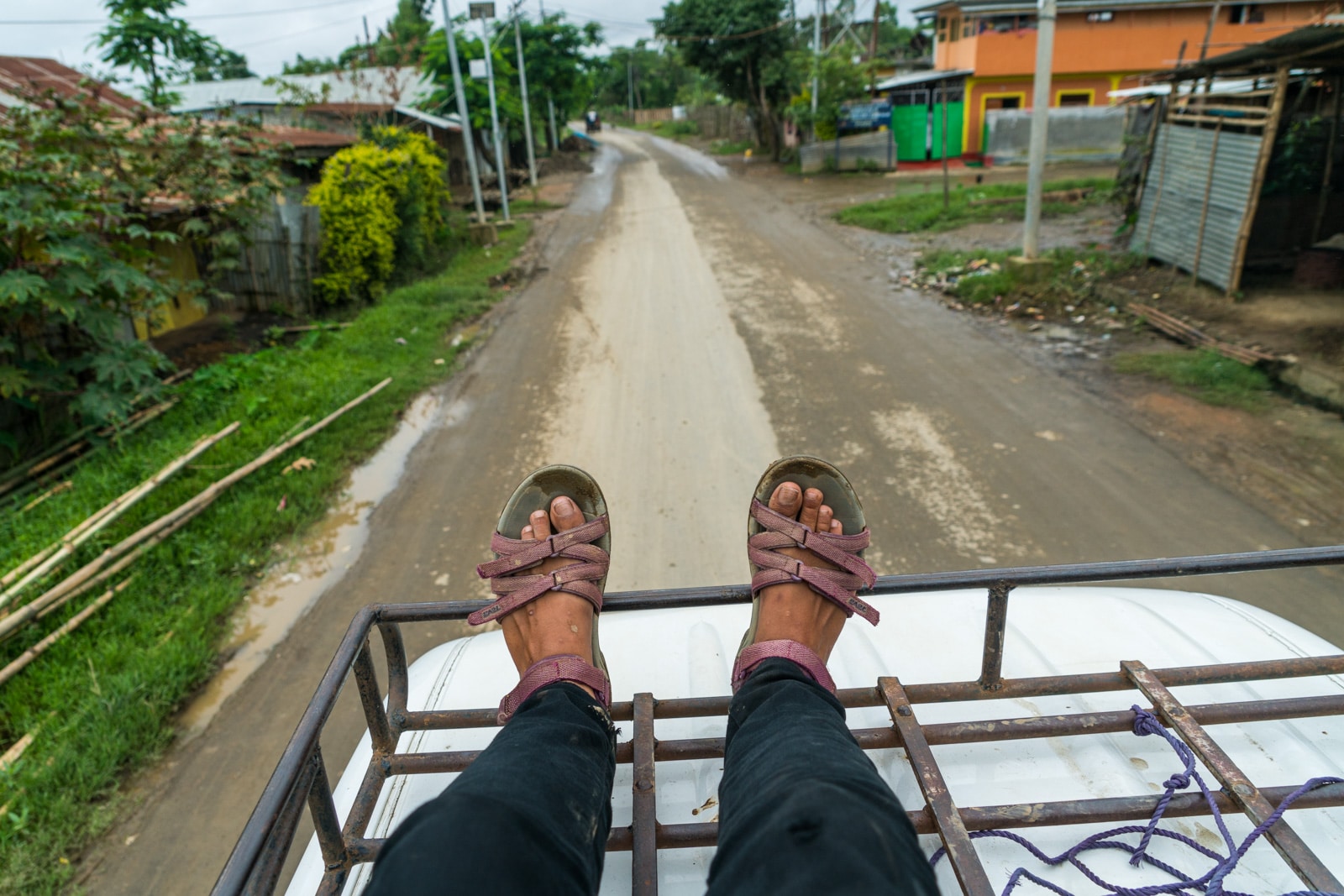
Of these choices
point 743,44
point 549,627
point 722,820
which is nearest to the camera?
point 722,820

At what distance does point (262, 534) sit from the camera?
4.37 meters

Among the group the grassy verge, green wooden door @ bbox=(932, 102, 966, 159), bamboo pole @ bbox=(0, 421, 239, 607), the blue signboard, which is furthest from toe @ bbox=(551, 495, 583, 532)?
green wooden door @ bbox=(932, 102, 966, 159)

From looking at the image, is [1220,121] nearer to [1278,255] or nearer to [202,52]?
[1278,255]

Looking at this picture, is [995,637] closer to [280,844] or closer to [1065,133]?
[280,844]

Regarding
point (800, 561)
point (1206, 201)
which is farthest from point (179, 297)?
point (1206, 201)

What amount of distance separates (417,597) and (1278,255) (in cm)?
918

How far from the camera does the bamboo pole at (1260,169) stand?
21.8 feet

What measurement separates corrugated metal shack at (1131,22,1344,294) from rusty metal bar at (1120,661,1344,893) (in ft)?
25.0

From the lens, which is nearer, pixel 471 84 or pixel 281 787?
pixel 281 787

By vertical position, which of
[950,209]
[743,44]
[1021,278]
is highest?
[743,44]

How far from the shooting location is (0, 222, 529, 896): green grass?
277cm

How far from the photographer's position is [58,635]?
3.48 meters

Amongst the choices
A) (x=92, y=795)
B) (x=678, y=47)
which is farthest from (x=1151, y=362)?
(x=678, y=47)

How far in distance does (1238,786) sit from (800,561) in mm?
855
